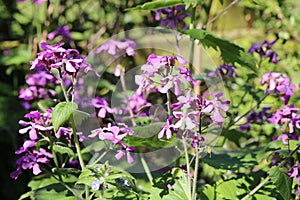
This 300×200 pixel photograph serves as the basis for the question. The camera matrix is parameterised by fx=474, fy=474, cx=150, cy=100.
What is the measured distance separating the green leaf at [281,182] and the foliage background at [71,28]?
175 centimetres

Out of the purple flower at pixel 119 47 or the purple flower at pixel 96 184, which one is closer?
the purple flower at pixel 96 184

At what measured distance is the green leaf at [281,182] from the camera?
A: 146 cm

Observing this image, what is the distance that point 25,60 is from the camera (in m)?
3.02

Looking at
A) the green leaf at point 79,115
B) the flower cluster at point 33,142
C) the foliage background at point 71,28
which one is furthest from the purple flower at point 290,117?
the foliage background at point 71,28

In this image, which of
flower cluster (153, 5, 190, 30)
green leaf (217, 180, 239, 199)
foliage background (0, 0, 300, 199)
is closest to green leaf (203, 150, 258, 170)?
green leaf (217, 180, 239, 199)

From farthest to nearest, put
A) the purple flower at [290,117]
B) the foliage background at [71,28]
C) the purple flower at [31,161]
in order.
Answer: the foliage background at [71,28]
the purple flower at [290,117]
the purple flower at [31,161]

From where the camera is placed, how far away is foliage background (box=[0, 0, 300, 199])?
3.20 metres

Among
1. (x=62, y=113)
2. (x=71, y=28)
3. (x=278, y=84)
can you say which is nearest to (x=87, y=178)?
(x=62, y=113)

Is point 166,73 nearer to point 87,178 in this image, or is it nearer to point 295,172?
point 87,178

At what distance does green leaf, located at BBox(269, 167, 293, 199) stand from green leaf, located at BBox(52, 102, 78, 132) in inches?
25.4

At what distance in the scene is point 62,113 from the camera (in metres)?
1.32

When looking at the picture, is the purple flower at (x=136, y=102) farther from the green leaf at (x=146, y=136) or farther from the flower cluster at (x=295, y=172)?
the flower cluster at (x=295, y=172)

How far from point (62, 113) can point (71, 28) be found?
2.57m

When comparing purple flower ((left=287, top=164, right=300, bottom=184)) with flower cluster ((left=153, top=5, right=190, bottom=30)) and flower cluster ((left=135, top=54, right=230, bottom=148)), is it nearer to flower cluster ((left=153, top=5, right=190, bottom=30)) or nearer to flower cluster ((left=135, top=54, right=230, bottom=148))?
flower cluster ((left=135, top=54, right=230, bottom=148))
